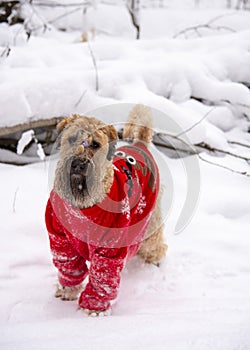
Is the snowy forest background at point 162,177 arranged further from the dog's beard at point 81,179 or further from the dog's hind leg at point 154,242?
the dog's beard at point 81,179

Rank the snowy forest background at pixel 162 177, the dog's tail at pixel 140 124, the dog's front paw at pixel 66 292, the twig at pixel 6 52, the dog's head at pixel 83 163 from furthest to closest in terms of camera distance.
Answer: the twig at pixel 6 52, the dog's tail at pixel 140 124, the dog's front paw at pixel 66 292, the dog's head at pixel 83 163, the snowy forest background at pixel 162 177

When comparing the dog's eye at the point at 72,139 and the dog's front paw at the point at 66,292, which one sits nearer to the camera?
the dog's eye at the point at 72,139

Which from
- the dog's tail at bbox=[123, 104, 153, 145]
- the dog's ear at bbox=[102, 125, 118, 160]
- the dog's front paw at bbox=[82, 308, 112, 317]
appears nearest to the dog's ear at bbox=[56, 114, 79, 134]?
the dog's ear at bbox=[102, 125, 118, 160]

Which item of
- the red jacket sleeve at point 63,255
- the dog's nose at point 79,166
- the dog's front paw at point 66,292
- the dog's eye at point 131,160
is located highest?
the dog's nose at point 79,166

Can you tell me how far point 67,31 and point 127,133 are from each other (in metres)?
4.97

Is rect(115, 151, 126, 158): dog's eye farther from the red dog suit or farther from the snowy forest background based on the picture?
the snowy forest background

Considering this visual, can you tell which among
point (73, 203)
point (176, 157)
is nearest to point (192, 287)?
point (73, 203)

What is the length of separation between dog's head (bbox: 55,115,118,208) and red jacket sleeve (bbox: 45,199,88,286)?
0.18m

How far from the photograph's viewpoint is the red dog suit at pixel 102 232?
1.78 metres

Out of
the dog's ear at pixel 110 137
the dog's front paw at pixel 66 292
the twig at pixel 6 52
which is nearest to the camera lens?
the dog's ear at pixel 110 137

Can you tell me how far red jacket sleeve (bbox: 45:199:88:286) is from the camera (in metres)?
1.87

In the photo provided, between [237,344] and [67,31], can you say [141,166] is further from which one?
[67,31]

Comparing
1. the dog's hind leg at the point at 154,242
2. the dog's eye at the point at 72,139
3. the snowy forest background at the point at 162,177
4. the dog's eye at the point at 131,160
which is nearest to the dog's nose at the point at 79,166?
the dog's eye at the point at 72,139

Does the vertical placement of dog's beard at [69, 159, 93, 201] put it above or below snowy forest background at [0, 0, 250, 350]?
above
